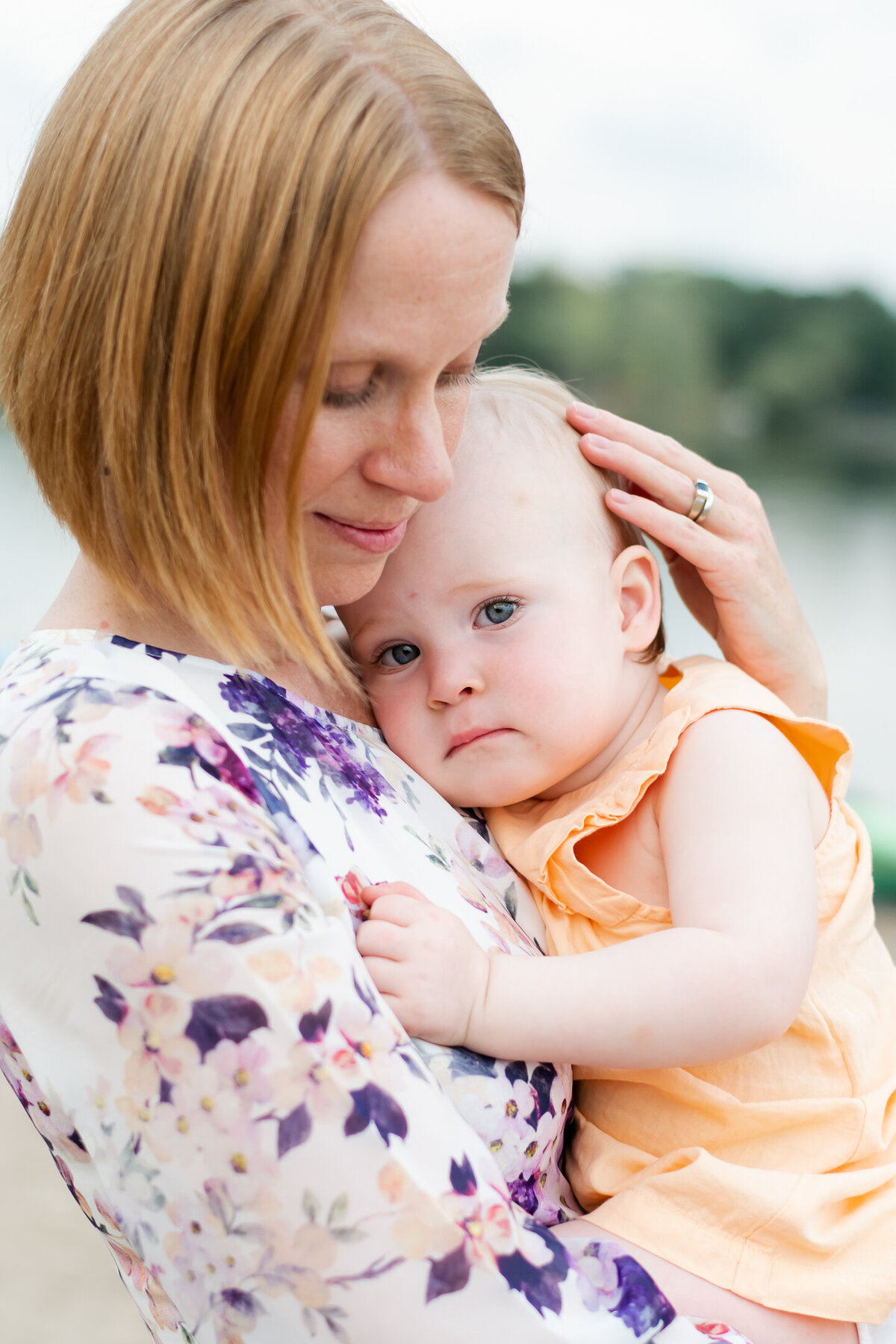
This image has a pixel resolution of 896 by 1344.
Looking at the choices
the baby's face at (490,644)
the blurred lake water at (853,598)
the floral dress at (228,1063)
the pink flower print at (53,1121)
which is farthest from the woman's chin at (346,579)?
the blurred lake water at (853,598)

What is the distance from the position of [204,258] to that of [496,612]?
1.63 ft

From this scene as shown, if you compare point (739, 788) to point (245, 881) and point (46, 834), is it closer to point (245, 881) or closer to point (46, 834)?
point (245, 881)

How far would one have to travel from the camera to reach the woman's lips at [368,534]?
94cm

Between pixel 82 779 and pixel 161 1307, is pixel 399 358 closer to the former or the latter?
→ pixel 82 779

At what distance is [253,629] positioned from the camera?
868 mm

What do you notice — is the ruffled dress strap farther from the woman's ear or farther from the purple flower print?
the purple flower print

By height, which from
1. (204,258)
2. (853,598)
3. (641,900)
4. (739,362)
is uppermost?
(204,258)

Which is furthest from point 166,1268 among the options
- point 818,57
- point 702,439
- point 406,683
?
point 818,57

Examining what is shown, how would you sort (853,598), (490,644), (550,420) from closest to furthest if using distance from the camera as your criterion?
(490,644), (550,420), (853,598)

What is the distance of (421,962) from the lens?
795mm

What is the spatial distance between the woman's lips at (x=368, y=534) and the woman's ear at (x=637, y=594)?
0.33 m

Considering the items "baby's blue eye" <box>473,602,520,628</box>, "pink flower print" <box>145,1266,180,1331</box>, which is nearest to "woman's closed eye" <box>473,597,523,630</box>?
"baby's blue eye" <box>473,602,520,628</box>

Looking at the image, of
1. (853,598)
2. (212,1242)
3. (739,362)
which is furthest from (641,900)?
(739,362)

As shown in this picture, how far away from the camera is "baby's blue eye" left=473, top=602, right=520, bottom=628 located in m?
1.12
